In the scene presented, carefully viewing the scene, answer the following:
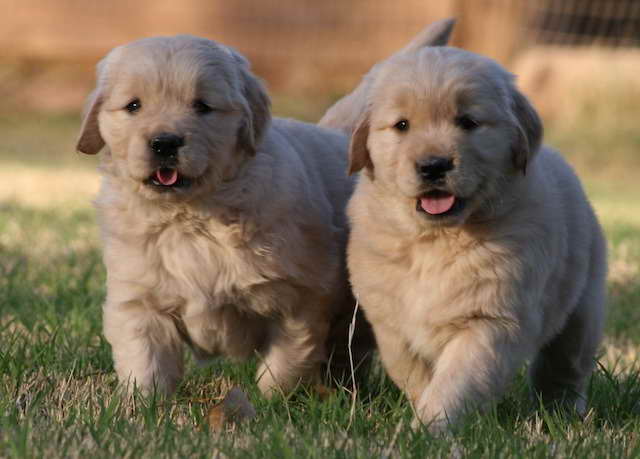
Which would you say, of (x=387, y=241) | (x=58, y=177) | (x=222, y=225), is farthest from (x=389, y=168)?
(x=58, y=177)

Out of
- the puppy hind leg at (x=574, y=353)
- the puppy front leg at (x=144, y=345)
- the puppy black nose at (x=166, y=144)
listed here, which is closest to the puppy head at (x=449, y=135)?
the puppy black nose at (x=166, y=144)

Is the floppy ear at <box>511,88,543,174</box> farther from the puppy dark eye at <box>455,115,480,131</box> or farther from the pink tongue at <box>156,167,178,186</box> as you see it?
the pink tongue at <box>156,167,178,186</box>

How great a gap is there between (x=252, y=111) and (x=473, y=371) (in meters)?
1.10

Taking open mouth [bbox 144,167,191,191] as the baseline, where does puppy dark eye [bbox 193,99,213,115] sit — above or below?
above

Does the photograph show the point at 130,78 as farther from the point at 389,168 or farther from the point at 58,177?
the point at 58,177

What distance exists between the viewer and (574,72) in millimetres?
12953

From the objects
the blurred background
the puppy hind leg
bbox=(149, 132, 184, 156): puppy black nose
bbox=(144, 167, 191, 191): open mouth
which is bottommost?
the blurred background

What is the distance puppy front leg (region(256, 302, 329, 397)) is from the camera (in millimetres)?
3383

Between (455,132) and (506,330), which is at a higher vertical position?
(455,132)

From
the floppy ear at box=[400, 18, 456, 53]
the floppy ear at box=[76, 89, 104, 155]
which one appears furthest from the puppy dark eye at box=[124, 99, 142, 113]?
the floppy ear at box=[400, 18, 456, 53]

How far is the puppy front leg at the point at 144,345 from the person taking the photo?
128 inches

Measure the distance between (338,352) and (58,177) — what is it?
6.89 metres

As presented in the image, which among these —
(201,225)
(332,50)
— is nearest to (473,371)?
(201,225)

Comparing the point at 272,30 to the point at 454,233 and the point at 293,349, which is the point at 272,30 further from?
the point at 454,233
